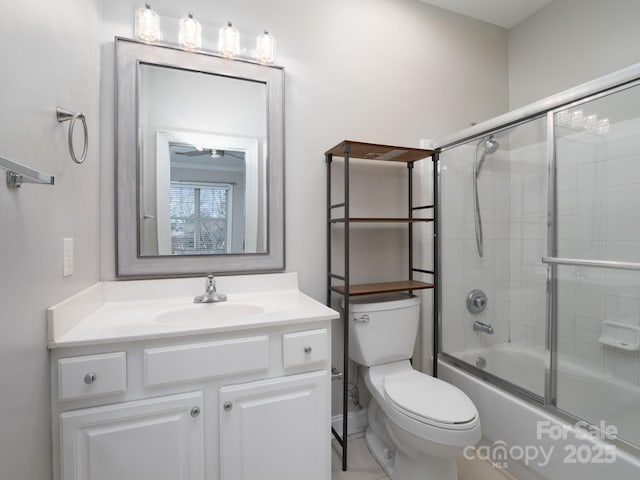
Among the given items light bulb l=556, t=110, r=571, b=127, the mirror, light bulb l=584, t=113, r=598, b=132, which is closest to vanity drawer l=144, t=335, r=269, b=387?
the mirror

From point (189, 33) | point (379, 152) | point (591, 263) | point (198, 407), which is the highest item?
point (189, 33)

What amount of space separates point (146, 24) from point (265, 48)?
541 mm

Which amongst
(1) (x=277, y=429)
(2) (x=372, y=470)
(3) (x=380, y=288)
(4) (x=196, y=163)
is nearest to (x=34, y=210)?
(4) (x=196, y=163)

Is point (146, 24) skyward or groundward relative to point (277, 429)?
skyward

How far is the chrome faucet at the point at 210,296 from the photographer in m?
1.48

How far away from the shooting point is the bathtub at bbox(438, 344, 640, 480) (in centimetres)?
125

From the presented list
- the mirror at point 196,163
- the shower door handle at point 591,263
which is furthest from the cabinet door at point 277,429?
the shower door handle at point 591,263

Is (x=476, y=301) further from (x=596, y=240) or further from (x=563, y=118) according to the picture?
(x=563, y=118)

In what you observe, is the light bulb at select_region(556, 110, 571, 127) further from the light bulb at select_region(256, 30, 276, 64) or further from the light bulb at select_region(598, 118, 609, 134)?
the light bulb at select_region(256, 30, 276, 64)

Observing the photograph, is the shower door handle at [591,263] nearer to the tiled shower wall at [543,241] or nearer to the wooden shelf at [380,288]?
the tiled shower wall at [543,241]

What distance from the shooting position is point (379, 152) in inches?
68.5

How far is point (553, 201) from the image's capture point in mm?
1589

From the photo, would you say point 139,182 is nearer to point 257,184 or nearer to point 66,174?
point 66,174

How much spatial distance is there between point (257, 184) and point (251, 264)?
1.38ft
